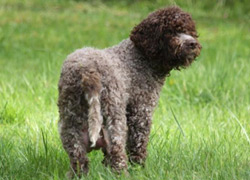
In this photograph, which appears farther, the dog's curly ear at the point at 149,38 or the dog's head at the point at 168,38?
the dog's curly ear at the point at 149,38

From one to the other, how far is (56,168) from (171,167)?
36.6 inches

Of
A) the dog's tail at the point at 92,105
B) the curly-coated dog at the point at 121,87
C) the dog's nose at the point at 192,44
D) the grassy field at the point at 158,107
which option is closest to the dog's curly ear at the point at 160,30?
the curly-coated dog at the point at 121,87

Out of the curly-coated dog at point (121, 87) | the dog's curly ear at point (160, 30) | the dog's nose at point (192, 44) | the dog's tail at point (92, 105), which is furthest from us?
the dog's curly ear at point (160, 30)

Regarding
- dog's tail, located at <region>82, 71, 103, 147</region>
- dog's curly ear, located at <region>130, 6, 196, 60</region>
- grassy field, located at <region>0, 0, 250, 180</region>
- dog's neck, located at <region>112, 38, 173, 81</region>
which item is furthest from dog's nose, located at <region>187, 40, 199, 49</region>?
dog's tail, located at <region>82, 71, 103, 147</region>

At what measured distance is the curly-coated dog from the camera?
12.6 ft

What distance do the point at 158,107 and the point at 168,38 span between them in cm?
230

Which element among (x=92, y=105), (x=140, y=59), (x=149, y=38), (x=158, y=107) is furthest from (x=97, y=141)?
(x=158, y=107)

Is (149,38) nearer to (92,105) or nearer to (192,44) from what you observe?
(192,44)

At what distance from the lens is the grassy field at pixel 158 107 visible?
4.35 meters

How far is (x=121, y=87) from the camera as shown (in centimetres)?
409

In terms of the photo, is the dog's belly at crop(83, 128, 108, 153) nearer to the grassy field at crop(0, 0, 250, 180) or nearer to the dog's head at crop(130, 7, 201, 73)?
the grassy field at crop(0, 0, 250, 180)

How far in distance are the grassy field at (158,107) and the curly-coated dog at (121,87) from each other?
9.7 inches

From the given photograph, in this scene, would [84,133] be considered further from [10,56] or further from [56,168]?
[10,56]

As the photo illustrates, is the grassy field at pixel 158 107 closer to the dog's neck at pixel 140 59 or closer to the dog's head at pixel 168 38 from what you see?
the dog's neck at pixel 140 59
